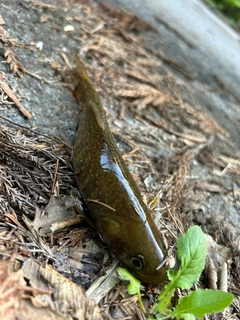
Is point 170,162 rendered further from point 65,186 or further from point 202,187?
point 65,186

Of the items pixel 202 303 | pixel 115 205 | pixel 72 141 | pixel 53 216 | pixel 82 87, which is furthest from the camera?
pixel 82 87

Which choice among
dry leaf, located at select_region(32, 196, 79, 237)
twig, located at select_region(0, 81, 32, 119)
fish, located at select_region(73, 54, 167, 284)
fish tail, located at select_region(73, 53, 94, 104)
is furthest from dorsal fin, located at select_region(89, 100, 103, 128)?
dry leaf, located at select_region(32, 196, 79, 237)

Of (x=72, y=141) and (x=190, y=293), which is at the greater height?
(x=190, y=293)

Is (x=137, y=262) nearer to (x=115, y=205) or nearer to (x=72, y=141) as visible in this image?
(x=115, y=205)

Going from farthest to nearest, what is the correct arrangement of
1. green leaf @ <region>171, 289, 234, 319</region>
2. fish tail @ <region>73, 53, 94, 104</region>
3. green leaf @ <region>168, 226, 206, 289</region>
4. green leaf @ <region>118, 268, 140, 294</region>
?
1. fish tail @ <region>73, 53, 94, 104</region>
2. green leaf @ <region>168, 226, 206, 289</region>
3. green leaf @ <region>118, 268, 140, 294</region>
4. green leaf @ <region>171, 289, 234, 319</region>

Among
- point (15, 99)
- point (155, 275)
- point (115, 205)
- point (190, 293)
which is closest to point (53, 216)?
point (115, 205)

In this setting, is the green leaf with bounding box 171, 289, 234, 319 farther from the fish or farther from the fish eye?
the fish eye

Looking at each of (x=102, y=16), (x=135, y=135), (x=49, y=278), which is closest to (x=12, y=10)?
(x=102, y=16)
